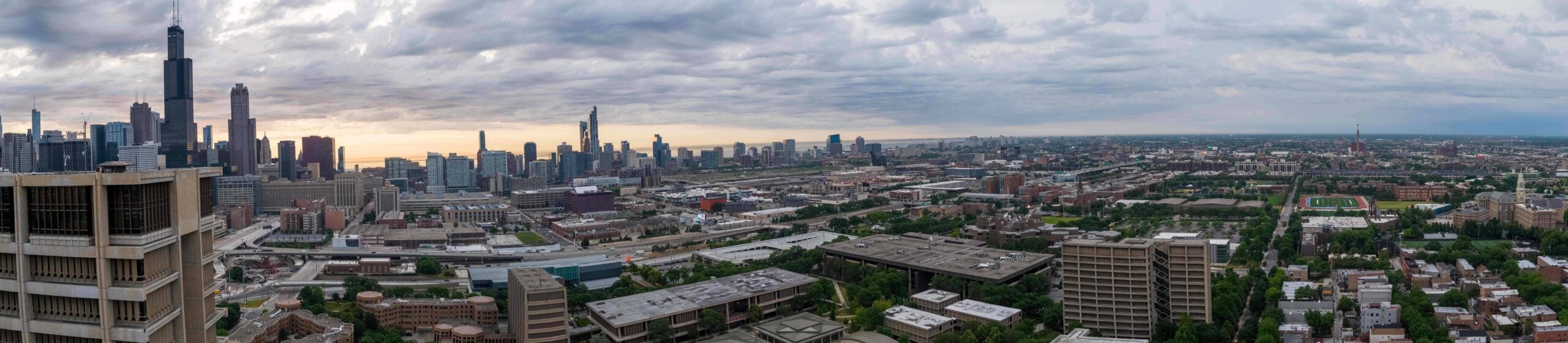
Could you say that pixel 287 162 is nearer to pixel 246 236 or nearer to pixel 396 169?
pixel 396 169

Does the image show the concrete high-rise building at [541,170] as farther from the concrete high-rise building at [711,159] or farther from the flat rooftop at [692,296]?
the flat rooftop at [692,296]

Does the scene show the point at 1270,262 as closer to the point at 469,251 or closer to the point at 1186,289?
the point at 1186,289

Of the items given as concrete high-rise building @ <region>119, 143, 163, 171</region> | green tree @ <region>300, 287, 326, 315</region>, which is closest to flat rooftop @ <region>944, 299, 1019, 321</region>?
green tree @ <region>300, 287, 326, 315</region>

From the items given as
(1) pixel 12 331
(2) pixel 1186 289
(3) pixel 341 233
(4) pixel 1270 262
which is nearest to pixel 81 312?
(1) pixel 12 331

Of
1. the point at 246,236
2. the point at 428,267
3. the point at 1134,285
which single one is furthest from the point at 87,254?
the point at 246,236

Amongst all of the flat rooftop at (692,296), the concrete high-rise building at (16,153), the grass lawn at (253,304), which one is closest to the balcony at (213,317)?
the flat rooftop at (692,296)

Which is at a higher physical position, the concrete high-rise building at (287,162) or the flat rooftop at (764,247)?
the concrete high-rise building at (287,162)
